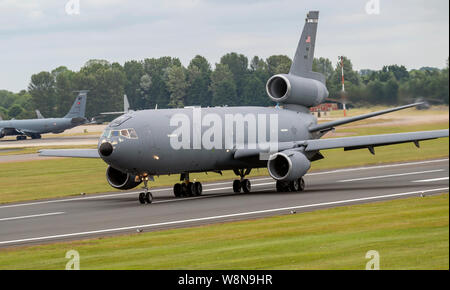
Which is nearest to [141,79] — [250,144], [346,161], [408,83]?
[346,161]

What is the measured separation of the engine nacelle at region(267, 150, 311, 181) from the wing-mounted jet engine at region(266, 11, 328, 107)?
535cm

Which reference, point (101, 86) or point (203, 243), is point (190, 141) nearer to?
point (203, 243)

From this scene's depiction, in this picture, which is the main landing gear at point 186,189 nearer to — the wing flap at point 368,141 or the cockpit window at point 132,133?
the cockpit window at point 132,133

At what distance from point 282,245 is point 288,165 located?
16.5m

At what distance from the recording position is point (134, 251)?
21.4m

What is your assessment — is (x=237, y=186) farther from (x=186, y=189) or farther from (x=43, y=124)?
(x=43, y=124)

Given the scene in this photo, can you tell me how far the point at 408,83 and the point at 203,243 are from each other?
7.61 metres

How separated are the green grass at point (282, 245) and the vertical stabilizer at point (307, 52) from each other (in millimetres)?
17407

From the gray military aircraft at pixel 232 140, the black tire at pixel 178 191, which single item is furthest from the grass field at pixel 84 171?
the black tire at pixel 178 191

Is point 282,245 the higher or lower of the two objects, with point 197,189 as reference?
higher

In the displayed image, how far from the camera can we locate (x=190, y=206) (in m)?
34.0

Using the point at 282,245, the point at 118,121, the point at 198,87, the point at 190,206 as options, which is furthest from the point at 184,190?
the point at 198,87
